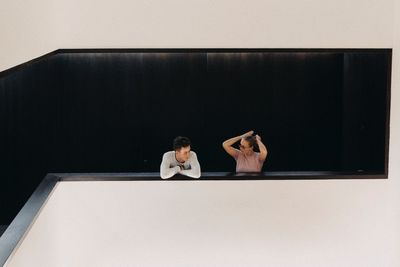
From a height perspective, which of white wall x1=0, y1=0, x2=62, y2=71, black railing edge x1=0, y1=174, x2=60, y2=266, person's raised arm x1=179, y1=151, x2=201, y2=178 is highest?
white wall x1=0, y1=0, x2=62, y2=71

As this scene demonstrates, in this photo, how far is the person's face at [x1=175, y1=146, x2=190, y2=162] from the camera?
7.29m

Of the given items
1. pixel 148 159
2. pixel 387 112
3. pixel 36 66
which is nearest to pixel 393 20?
pixel 387 112

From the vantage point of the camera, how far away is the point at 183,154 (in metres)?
7.34

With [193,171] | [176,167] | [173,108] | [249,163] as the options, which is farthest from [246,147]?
[173,108]

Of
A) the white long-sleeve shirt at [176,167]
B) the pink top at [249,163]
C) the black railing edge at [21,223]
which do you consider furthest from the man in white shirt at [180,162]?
the black railing edge at [21,223]

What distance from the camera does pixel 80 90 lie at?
906cm

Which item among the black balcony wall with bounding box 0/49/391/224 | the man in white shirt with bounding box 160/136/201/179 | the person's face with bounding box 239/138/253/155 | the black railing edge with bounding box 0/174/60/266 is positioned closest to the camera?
the black railing edge with bounding box 0/174/60/266

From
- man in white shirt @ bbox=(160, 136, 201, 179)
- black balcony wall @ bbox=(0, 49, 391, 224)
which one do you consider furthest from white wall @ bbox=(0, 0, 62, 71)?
black balcony wall @ bbox=(0, 49, 391, 224)

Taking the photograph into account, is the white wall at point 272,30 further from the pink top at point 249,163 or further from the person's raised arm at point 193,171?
the person's raised arm at point 193,171

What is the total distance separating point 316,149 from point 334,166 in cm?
27

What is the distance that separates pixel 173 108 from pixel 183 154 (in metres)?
1.84

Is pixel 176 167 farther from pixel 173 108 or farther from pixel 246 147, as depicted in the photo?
pixel 173 108

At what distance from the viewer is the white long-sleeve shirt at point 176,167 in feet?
24.1

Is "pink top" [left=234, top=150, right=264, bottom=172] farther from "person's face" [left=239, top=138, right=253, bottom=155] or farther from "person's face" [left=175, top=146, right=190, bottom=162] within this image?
"person's face" [left=175, top=146, right=190, bottom=162]
